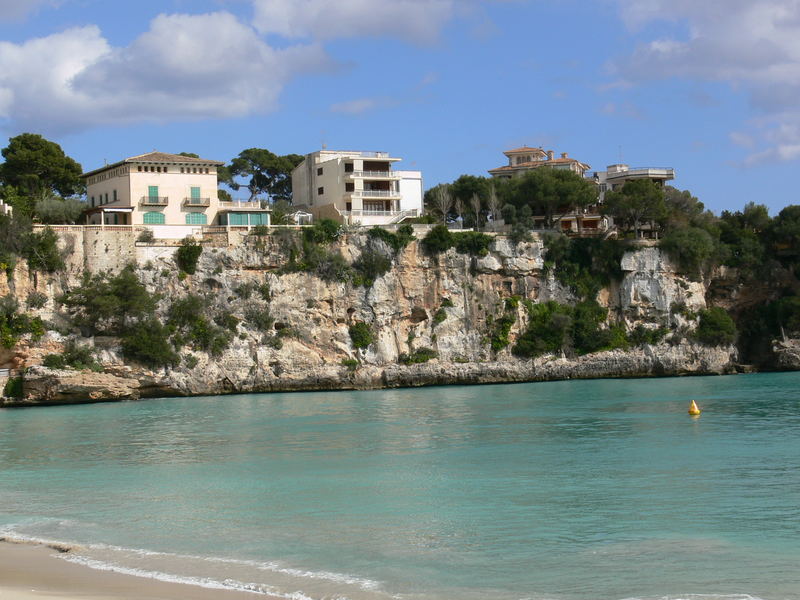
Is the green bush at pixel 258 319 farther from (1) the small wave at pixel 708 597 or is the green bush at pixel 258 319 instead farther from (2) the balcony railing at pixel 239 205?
(1) the small wave at pixel 708 597

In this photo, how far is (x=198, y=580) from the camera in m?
13.6

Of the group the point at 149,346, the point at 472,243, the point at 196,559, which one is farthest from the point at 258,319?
the point at 196,559

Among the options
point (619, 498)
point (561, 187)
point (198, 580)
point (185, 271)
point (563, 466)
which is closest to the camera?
point (198, 580)

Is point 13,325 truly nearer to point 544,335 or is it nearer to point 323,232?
point 323,232

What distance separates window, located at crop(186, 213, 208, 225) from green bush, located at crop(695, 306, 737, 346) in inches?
1150

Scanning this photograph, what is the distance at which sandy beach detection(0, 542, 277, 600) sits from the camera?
1270 cm

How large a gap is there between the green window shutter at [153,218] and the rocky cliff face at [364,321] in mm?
2607

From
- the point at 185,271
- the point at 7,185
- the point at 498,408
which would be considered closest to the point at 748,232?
the point at 498,408

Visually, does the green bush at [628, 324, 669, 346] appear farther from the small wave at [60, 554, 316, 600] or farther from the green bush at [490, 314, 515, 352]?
the small wave at [60, 554, 316, 600]

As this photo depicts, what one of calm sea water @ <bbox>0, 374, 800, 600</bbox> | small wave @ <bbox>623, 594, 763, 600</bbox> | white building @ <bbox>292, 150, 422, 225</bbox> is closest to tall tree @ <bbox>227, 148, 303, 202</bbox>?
white building @ <bbox>292, 150, 422, 225</bbox>

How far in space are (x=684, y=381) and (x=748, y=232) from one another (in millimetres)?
14116

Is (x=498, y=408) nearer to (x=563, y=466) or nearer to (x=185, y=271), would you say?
(x=563, y=466)

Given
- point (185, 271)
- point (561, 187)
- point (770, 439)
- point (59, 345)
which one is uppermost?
point (561, 187)

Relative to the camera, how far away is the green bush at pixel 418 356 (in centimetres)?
5481
